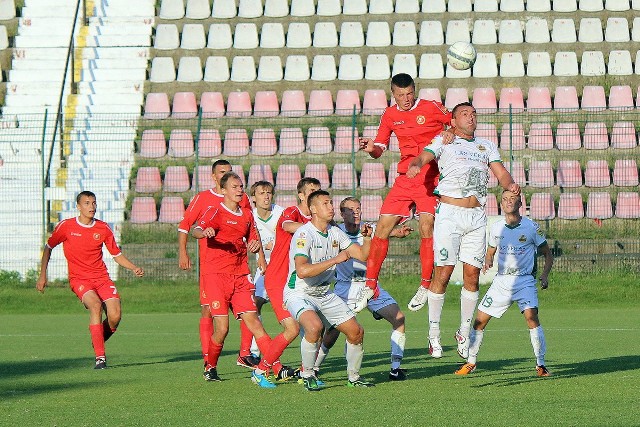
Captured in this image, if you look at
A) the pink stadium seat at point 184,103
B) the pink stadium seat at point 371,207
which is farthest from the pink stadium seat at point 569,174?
the pink stadium seat at point 184,103

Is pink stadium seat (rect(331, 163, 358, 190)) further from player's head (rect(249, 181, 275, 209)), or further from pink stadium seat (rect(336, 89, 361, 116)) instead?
player's head (rect(249, 181, 275, 209))

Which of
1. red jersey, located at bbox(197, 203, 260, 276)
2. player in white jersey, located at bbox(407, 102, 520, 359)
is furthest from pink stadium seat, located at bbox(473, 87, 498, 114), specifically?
red jersey, located at bbox(197, 203, 260, 276)

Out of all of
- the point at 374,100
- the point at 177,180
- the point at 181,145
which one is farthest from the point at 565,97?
the point at 177,180

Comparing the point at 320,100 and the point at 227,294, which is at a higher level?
the point at 320,100

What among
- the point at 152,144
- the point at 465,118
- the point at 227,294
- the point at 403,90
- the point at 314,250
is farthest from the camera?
the point at 152,144

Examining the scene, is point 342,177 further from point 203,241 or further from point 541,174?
point 203,241

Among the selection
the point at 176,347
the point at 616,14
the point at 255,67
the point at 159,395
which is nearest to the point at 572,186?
the point at 616,14

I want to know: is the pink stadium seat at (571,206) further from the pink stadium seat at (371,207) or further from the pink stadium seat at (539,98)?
the pink stadium seat at (371,207)

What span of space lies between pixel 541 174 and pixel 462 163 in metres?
12.1

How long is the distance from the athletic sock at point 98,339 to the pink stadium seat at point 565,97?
14.0m

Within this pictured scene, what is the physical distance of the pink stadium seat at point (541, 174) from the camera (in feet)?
75.7

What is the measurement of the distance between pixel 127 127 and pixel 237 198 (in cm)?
1245

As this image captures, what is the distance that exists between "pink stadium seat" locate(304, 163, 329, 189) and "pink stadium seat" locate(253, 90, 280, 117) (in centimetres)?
213

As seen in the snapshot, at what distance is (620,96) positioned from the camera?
24812 millimetres
